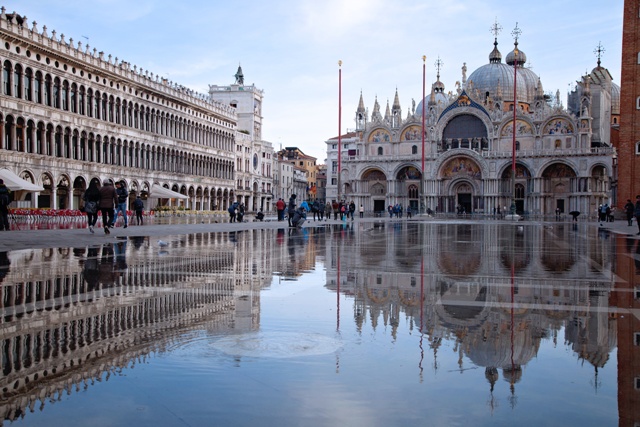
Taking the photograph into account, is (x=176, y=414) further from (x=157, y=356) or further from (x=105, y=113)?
(x=105, y=113)

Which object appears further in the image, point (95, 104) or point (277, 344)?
point (95, 104)

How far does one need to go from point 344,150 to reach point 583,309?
116014 millimetres

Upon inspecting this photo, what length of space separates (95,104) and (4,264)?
1686 inches

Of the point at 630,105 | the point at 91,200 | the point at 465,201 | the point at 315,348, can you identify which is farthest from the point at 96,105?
the point at 315,348

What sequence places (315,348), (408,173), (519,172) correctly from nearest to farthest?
(315,348)
(519,172)
(408,173)

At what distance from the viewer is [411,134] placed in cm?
8519

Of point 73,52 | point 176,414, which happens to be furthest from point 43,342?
point 73,52

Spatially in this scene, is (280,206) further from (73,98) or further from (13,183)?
(73,98)

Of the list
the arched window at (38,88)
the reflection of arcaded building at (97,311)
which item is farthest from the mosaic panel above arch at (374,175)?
the reflection of arcaded building at (97,311)

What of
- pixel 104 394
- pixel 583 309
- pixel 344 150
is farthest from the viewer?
pixel 344 150

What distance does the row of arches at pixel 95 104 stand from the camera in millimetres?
41219

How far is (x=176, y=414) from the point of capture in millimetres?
3434

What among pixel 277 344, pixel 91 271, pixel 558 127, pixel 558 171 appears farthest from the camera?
pixel 558 171

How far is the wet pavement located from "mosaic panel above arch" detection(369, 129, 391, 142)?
7742 centimetres
